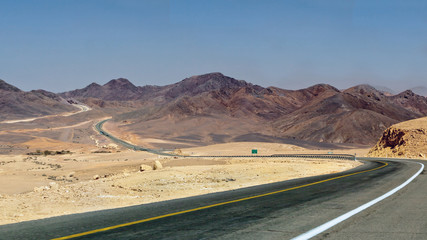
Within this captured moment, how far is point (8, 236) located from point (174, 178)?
19.3m

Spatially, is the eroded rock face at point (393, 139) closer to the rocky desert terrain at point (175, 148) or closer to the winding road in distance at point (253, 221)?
the rocky desert terrain at point (175, 148)

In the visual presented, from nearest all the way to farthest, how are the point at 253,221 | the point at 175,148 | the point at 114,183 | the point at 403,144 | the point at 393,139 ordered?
the point at 253,221
the point at 114,183
the point at 403,144
the point at 393,139
the point at 175,148

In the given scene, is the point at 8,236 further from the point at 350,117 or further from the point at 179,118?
the point at 179,118

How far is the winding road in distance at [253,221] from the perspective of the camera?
7.60m

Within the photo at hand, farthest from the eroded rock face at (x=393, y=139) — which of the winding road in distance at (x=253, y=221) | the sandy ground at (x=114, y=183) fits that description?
the winding road in distance at (x=253, y=221)

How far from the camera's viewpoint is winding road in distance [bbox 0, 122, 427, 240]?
760 centimetres

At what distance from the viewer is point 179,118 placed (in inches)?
7205

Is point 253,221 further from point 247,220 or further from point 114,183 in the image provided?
point 114,183

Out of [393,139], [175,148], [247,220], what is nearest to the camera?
[247,220]

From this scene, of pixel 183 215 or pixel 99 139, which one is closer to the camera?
pixel 183 215

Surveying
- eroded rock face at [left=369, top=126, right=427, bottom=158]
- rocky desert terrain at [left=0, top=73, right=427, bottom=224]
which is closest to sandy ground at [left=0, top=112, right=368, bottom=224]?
rocky desert terrain at [left=0, top=73, right=427, bottom=224]

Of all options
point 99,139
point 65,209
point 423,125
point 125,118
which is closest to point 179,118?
point 125,118

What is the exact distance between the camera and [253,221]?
886cm

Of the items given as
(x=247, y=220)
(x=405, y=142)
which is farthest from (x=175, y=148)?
(x=247, y=220)
